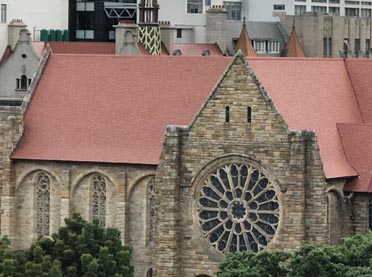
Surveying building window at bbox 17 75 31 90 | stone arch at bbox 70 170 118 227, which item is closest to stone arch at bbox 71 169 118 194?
stone arch at bbox 70 170 118 227

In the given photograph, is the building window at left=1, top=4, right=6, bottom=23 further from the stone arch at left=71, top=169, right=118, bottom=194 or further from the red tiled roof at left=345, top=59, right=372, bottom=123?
the red tiled roof at left=345, top=59, right=372, bottom=123

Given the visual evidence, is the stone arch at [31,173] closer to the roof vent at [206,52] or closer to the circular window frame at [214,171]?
the circular window frame at [214,171]

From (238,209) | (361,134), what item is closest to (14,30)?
(361,134)

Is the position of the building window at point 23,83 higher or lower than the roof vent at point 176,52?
lower

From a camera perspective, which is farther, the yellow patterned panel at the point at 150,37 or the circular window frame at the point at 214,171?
the yellow patterned panel at the point at 150,37

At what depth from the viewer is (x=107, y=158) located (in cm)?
11081

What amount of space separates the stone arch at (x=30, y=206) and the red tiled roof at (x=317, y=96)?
36.2ft

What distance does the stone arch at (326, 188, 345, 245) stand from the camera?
105250 mm

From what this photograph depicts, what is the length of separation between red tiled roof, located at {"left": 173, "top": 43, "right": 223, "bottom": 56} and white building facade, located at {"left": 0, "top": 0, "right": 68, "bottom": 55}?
29.6 ft

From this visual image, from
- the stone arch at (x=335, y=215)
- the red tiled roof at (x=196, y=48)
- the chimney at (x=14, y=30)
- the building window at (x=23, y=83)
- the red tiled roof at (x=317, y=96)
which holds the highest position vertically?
the red tiled roof at (x=196, y=48)

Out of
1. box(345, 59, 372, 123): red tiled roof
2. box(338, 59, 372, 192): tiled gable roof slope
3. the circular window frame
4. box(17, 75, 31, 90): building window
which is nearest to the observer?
the circular window frame

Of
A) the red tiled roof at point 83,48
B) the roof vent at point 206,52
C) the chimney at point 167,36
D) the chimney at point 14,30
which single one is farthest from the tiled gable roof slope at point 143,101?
the roof vent at point 206,52

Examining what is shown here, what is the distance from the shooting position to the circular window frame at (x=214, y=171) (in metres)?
103

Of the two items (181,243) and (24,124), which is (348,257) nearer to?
(181,243)
